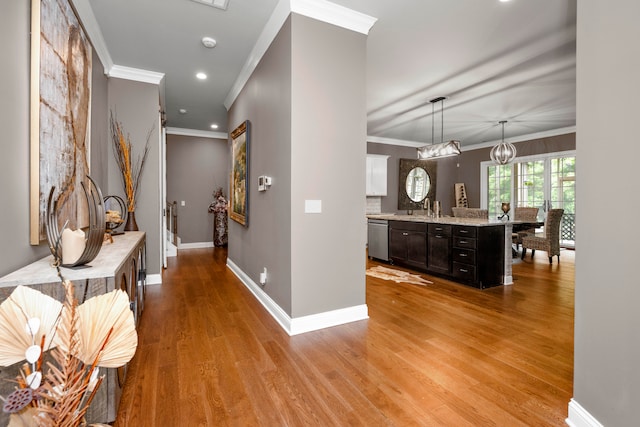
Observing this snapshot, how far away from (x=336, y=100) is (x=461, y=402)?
7.87 feet

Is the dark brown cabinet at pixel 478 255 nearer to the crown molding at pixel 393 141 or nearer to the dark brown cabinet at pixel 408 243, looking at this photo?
the dark brown cabinet at pixel 408 243

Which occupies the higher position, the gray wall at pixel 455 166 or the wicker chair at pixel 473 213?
the gray wall at pixel 455 166

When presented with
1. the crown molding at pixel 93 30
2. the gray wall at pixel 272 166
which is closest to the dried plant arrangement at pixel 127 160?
the crown molding at pixel 93 30

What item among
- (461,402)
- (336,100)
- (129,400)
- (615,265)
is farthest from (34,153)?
(615,265)

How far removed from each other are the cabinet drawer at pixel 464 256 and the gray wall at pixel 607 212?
254cm

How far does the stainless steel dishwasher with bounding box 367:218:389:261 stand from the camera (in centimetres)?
553

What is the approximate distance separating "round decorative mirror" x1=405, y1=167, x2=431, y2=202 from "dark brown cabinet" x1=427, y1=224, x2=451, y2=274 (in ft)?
13.0

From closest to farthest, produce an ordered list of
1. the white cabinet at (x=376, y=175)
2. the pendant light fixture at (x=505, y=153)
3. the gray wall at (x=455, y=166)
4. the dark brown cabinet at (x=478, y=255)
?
the dark brown cabinet at (x=478, y=255) < the pendant light fixture at (x=505, y=153) < the gray wall at (x=455, y=166) < the white cabinet at (x=376, y=175)

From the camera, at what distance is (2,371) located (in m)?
1.19

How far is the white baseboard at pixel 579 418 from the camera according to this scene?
140cm

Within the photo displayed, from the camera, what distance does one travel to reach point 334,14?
8.71ft

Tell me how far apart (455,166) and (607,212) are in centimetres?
841

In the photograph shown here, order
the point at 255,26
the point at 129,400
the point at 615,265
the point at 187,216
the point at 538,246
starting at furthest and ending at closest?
1. the point at 187,216
2. the point at 538,246
3. the point at 255,26
4. the point at 129,400
5. the point at 615,265

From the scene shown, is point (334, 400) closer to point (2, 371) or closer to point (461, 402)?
point (461, 402)
